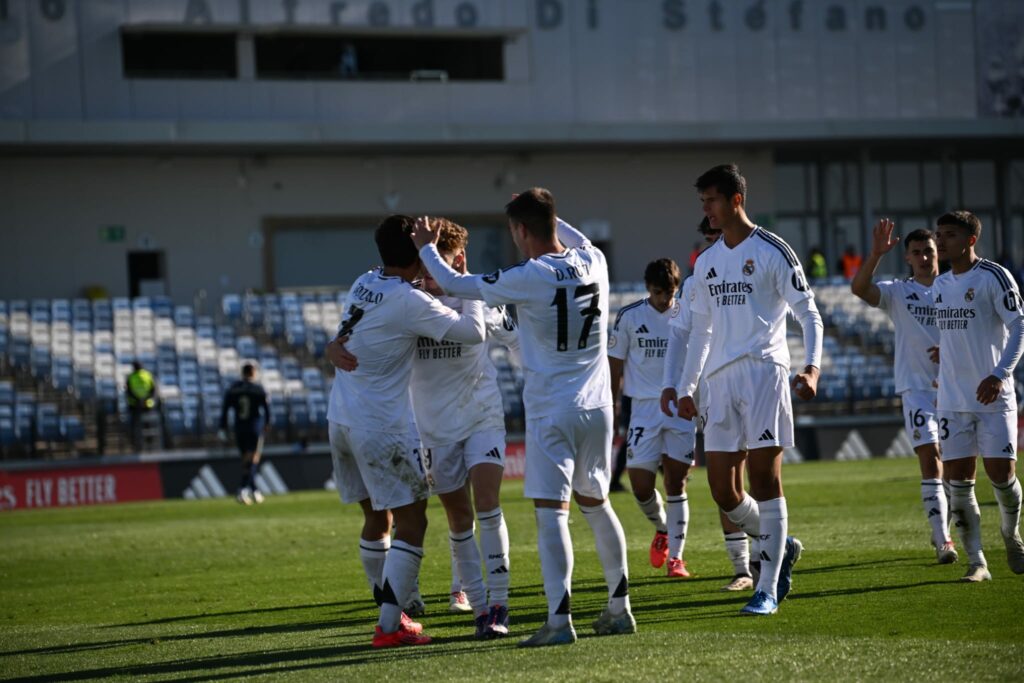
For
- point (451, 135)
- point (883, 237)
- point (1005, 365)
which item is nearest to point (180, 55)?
point (451, 135)

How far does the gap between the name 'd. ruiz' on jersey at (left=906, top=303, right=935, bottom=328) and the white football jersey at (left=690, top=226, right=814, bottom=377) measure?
3.05m

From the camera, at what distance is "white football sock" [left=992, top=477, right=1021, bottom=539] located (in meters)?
10.1

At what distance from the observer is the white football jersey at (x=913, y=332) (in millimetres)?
11570

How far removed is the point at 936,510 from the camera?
11.3m

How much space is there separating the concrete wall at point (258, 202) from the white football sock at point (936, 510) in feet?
91.5

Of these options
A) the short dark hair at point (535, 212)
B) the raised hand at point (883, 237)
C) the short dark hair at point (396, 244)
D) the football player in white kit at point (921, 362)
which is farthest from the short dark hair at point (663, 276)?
the short dark hair at point (535, 212)

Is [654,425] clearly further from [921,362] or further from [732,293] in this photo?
[732,293]

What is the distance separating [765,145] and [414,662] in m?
34.8

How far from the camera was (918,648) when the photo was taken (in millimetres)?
7430

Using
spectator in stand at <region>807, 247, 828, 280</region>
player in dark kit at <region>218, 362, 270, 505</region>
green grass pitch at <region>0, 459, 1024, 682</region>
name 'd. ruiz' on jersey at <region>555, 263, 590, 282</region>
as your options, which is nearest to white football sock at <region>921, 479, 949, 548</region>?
green grass pitch at <region>0, 459, 1024, 682</region>

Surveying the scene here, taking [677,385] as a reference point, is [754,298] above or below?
above

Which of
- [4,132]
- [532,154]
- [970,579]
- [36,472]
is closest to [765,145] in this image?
[532,154]

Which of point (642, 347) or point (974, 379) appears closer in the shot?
point (974, 379)

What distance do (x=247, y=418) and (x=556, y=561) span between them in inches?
668
